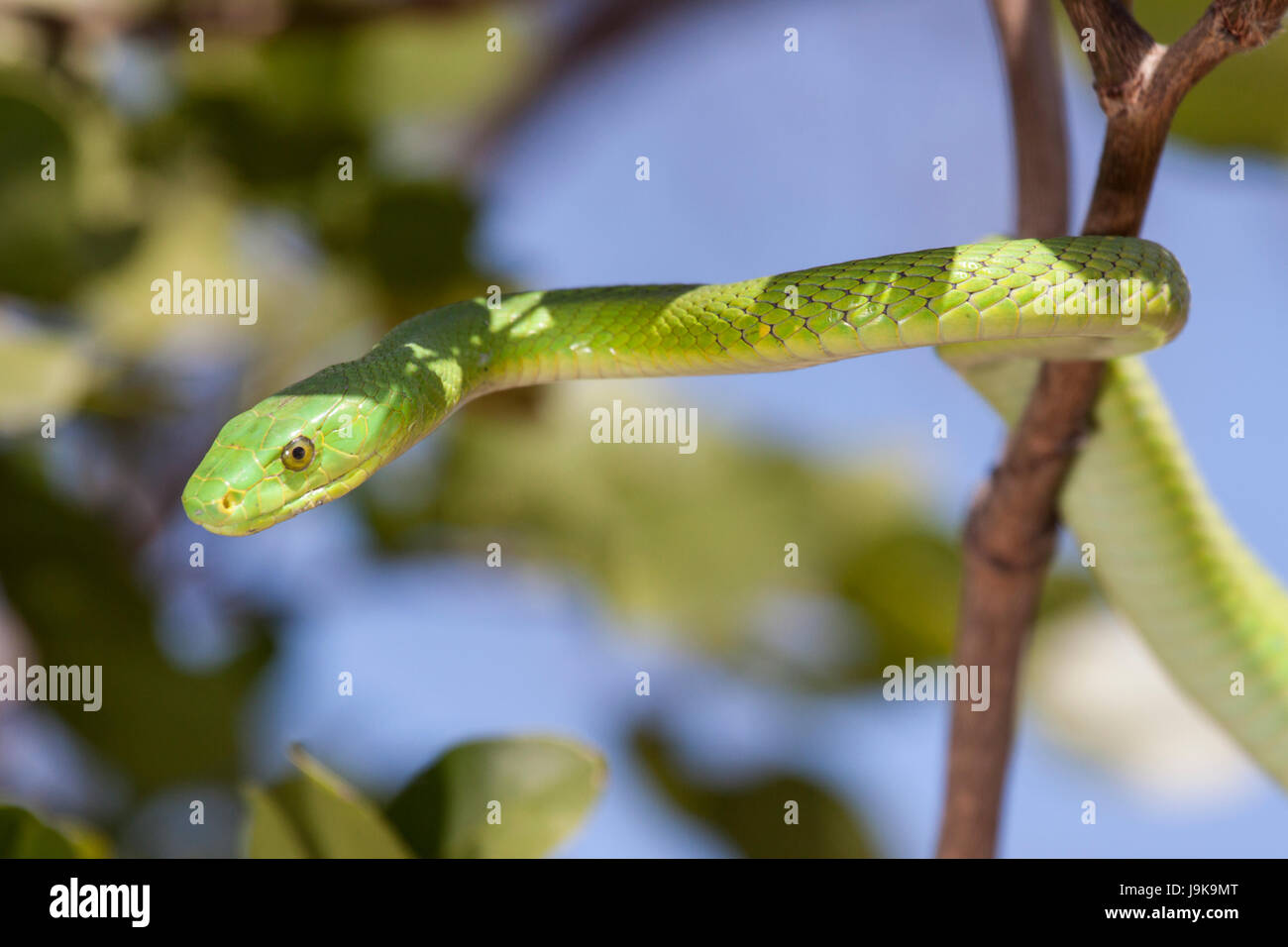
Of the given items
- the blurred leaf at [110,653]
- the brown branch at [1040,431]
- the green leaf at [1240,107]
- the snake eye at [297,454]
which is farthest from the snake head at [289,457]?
the green leaf at [1240,107]

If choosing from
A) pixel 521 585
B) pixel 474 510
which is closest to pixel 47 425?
pixel 474 510

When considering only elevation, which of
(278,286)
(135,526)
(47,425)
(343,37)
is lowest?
(135,526)

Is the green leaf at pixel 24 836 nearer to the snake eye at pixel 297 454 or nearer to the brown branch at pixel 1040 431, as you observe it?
the snake eye at pixel 297 454

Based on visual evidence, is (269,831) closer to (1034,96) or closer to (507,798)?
(507,798)

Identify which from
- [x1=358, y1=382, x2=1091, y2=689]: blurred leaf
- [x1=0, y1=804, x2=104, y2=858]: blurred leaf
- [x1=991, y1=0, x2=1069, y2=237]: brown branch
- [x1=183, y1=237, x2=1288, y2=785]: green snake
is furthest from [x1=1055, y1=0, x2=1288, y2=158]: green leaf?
[x1=0, y1=804, x2=104, y2=858]: blurred leaf

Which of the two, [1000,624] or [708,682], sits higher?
[1000,624]
